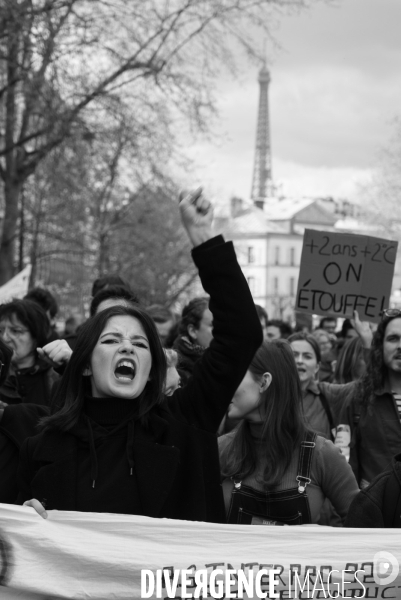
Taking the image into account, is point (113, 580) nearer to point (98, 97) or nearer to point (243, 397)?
point (243, 397)

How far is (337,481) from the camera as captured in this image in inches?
149

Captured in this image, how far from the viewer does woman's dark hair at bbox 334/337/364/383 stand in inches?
271

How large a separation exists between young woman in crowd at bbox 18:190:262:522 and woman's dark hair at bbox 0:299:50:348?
2497mm

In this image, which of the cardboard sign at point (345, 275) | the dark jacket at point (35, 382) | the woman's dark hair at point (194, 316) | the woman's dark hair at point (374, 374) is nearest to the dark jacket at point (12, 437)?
the dark jacket at point (35, 382)

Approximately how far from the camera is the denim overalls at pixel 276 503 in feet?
12.2

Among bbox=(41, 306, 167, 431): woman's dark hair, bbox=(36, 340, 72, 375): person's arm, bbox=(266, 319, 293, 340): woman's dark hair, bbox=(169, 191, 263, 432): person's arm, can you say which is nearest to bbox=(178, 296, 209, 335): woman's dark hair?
bbox=(36, 340, 72, 375): person's arm

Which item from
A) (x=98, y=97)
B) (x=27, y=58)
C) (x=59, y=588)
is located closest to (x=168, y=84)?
(x=98, y=97)

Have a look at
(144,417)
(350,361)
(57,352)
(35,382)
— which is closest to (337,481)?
(144,417)

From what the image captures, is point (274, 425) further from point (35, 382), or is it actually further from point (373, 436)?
point (35, 382)

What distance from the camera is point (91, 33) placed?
13695 mm

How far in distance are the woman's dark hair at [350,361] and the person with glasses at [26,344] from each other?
2225mm

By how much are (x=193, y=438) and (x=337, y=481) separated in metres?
0.85

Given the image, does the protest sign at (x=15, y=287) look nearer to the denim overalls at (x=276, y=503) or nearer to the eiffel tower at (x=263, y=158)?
the denim overalls at (x=276, y=503)

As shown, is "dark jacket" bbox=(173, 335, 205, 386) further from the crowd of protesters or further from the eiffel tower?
the eiffel tower
